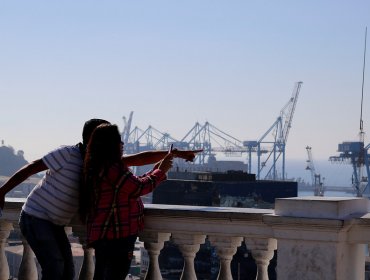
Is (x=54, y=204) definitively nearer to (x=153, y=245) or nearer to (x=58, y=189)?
(x=58, y=189)

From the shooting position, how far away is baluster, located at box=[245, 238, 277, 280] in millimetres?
5914

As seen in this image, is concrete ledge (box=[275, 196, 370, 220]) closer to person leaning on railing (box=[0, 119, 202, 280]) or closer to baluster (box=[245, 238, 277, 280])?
baluster (box=[245, 238, 277, 280])

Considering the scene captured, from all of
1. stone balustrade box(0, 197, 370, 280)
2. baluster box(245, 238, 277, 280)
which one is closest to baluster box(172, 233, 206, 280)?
stone balustrade box(0, 197, 370, 280)

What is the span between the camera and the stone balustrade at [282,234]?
5.52m

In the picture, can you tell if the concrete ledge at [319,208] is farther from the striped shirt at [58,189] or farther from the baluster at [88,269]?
the baluster at [88,269]

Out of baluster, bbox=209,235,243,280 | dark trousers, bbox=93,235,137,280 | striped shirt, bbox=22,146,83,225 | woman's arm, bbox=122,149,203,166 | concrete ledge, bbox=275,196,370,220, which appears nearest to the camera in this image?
concrete ledge, bbox=275,196,370,220

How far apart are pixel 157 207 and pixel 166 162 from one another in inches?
17.9

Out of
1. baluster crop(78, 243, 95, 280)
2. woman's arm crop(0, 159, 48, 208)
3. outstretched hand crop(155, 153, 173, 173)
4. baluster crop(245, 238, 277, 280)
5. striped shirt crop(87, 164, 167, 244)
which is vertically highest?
outstretched hand crop(155, 153, 173, 173)

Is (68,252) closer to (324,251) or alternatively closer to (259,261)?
(259,261)

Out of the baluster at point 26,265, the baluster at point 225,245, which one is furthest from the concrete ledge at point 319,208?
the baluster at point 26,265

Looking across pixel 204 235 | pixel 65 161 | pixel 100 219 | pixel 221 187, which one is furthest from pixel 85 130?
pixel 221 187

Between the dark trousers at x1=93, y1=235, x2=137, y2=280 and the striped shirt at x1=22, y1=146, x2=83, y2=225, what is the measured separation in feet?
1.19

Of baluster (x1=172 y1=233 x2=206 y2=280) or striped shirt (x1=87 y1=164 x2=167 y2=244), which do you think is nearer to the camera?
striped shirt (x1=87 y1=164 x2=167 y2=244)

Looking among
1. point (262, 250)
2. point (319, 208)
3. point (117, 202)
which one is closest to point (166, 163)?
point (117, 202)
